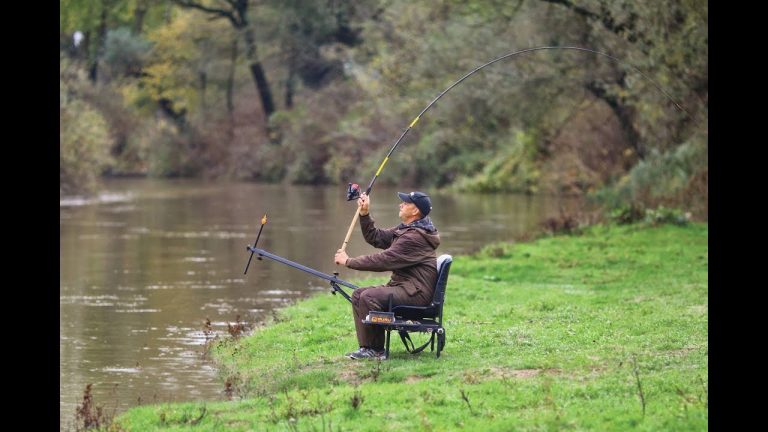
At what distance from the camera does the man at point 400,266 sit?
1120cm

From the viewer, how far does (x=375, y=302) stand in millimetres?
11133

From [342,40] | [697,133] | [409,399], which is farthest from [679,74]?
[342,40]

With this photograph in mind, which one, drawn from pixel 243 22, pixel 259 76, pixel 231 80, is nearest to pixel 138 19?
pixel 231 80

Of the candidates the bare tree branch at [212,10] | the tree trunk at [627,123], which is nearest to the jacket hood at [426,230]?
the tree trunk at [627,123]

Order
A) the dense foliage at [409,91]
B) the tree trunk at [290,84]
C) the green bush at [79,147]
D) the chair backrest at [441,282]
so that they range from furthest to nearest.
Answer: the tree trunk at [290,84], the green bush at [79,147], the dense foliage at [409,91], the chair backrest at [441,282]

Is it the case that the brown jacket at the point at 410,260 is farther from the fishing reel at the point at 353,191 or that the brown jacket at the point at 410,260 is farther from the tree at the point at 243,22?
the tree at the point at 243,22

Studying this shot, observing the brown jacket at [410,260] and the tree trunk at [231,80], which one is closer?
the brown jacket at [410,260]

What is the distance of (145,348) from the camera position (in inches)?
587

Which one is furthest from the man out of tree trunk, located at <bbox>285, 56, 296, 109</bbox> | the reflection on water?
tree trunk, located at <bbox>285, 56, 296, 109</bbox>

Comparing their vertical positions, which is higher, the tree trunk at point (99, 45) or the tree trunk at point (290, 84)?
the tree trunk at point (99, 45)

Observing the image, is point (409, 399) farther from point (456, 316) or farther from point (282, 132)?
point (282, 132)

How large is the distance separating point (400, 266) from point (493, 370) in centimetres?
→ 148

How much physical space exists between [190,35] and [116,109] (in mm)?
8735

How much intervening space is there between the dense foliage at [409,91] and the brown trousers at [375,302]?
10.4 ft
